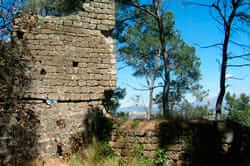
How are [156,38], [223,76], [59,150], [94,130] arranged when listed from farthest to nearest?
[156,38] < [223,76] < [94,130] < [59,150]

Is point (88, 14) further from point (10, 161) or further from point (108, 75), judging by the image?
point (10, 161)

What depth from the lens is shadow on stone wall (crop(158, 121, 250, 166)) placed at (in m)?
5.05

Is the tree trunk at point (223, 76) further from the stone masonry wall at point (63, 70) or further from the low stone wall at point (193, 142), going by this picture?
the stone masonry wall at point (63, 70)

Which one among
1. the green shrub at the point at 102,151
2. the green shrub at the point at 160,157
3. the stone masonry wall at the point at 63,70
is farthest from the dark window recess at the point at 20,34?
the green shrub at the point at 160,157

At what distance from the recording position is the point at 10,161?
4.93 metres

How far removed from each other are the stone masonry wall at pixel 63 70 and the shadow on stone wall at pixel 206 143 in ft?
6.48

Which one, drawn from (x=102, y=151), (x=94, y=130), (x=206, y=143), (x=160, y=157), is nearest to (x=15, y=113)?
(x=94, y=130)

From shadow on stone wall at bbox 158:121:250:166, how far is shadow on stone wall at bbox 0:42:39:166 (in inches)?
116

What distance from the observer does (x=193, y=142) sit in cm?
519

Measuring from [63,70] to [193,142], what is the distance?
3.41 metres

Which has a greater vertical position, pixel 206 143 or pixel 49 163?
pixel 206 143

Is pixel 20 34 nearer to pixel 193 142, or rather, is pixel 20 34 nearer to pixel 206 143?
pixel 193 142

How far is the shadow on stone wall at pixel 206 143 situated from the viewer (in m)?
5.05

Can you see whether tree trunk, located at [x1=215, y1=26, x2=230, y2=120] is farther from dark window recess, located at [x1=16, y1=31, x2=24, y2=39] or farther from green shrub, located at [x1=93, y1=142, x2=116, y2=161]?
dark window recess, located at [x1=16, y1=31, x2=24, y2=39]
